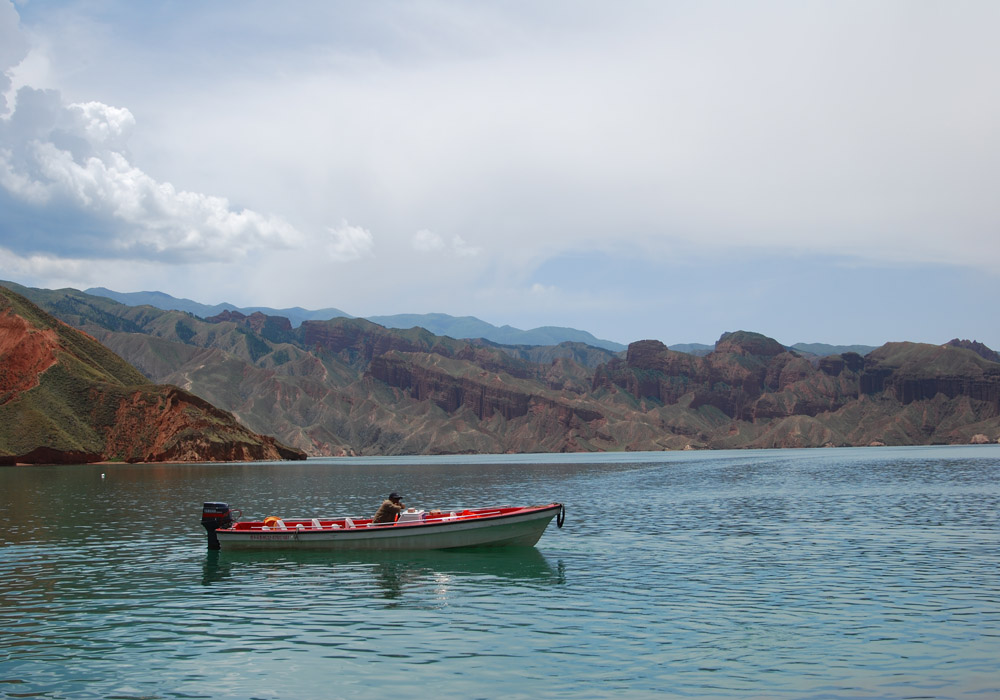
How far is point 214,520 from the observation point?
4481 centimetres

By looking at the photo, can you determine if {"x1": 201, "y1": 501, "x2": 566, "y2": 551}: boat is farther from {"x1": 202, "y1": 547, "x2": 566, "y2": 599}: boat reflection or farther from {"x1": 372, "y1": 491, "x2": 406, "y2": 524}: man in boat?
{"x1": 202, "y1": 547, "x2": 566, "y2": 599}: boat reflection

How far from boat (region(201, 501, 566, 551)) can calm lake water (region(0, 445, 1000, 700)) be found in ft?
2.83

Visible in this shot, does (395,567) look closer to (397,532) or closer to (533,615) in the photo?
(397,532)

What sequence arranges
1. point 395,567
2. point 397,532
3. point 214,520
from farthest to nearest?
point 214,520 < point 397,532 < point 395,567

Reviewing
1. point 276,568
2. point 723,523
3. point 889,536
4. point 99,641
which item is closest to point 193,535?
point 276,568

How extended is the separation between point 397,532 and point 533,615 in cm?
1546

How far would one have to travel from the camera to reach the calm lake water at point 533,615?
21500 mm

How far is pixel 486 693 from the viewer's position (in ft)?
67.5

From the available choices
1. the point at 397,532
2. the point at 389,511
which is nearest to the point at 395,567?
the point at 397,532

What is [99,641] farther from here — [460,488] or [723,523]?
[460,488]

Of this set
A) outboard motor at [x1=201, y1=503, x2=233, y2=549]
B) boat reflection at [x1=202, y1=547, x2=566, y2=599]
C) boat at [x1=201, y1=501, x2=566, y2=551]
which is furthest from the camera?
outboard motor at [x1=201, y1=503, x2=233, y2=549]

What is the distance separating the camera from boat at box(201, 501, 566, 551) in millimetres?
43344

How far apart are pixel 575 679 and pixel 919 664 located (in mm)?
9264

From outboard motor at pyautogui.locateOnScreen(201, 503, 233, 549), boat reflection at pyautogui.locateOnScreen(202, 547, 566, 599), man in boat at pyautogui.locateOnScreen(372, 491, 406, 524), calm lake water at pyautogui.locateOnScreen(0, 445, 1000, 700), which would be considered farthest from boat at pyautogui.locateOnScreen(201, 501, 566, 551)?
calm lake water at pyautogui.locateOnScreen(0, 445, 1000, 700)
